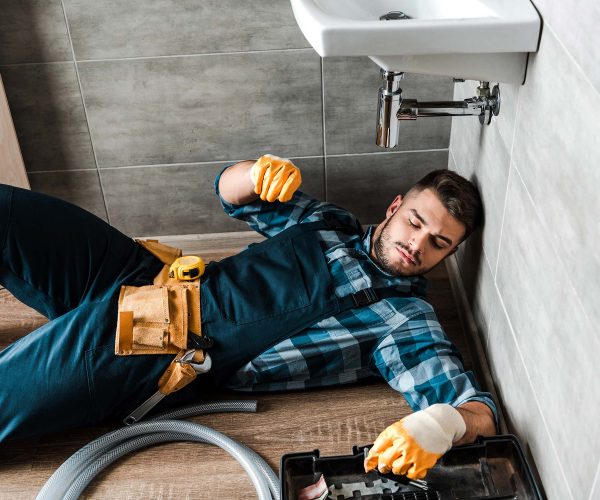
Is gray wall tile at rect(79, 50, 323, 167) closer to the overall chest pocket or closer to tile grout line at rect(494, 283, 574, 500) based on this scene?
the overall chest pocket

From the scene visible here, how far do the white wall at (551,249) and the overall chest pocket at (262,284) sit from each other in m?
0.43

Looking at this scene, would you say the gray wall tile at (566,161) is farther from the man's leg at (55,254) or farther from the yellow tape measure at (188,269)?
the man's leg at (55,254)

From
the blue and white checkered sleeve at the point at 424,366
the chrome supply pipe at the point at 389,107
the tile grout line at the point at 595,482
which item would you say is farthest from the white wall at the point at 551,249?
the chrome supply pipe at the point at 389,107

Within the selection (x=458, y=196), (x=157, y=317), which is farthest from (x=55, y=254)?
(x=458, y=196)

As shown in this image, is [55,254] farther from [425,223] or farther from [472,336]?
[472,336]

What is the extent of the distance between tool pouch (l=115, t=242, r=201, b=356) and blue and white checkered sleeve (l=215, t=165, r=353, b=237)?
0.88 feet

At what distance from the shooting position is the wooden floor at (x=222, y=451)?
149cm

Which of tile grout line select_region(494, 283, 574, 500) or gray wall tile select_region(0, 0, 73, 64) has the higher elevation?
gray wall tile select_region(0, 0, 73, 64)

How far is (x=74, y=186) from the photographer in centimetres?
210

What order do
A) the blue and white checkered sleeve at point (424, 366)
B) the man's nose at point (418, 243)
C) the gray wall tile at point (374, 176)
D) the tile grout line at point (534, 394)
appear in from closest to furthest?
1. the tile grout line at point (534, 394)
2. the blue and white checkered sleeve at point (424, 366)
3. the man's nose at point (418, 243)
4. the gray wall tile at point (374, 176)

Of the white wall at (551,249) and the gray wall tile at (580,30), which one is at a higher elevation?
the gray wall tile at (580,30)

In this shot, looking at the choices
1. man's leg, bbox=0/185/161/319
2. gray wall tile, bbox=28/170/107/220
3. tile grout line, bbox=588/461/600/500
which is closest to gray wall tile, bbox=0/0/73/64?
gray wall tile, bbox=28/170/107/220

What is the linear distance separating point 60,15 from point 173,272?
2.34 feet

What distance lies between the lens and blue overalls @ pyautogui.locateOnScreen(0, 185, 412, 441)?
4.90 ft
